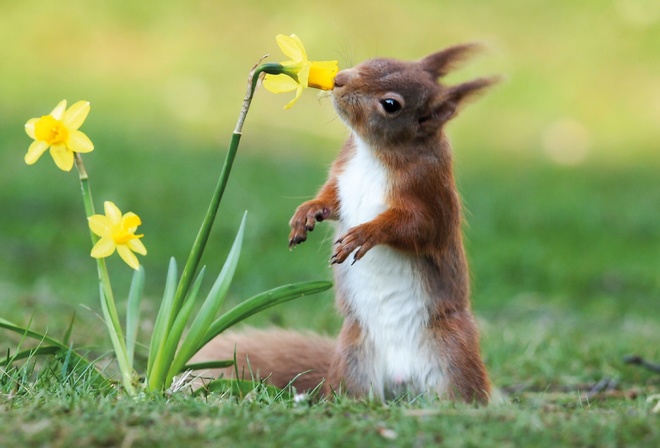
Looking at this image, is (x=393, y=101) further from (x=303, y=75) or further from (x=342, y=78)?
(x=303, y=75)

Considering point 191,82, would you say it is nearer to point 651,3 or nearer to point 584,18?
point 584,18

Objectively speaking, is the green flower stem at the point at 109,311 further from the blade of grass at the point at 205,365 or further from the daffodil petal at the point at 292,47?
the daffodil petal at the point at 292,47

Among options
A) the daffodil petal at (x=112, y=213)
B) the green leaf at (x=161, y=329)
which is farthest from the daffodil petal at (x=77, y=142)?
the green leaf at (x=161, y=329)

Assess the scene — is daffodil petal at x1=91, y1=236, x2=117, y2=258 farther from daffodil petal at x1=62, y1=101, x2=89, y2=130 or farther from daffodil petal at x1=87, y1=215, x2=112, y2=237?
daffodil petal at x1=62, y1=101, x2=89, y2=130

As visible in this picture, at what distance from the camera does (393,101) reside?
4082 mm

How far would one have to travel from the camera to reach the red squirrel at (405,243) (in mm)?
4047

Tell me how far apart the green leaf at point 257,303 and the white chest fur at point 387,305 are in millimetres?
304

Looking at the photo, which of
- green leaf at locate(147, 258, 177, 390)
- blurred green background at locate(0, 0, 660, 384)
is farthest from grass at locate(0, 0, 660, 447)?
green leaf at locate(147, 258, 177, 390)

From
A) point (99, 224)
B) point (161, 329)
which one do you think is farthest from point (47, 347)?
point (99, 224)

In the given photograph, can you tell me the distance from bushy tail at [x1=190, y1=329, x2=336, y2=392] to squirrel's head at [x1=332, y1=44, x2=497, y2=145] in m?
0.96

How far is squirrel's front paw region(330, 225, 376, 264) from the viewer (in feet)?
12.2

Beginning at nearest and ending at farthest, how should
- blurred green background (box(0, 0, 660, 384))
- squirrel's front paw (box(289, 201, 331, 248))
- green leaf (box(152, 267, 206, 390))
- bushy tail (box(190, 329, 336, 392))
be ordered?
green leaf (box(152, 267, 206, 390)), squirrel's front paw (box(289, 201, 331, 248)), bushy tail (box(190, 329, 336, 392)), blurred green background (box(0, 0, 660, 384))

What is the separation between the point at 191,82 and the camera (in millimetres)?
14680

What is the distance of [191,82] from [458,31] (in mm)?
3969
